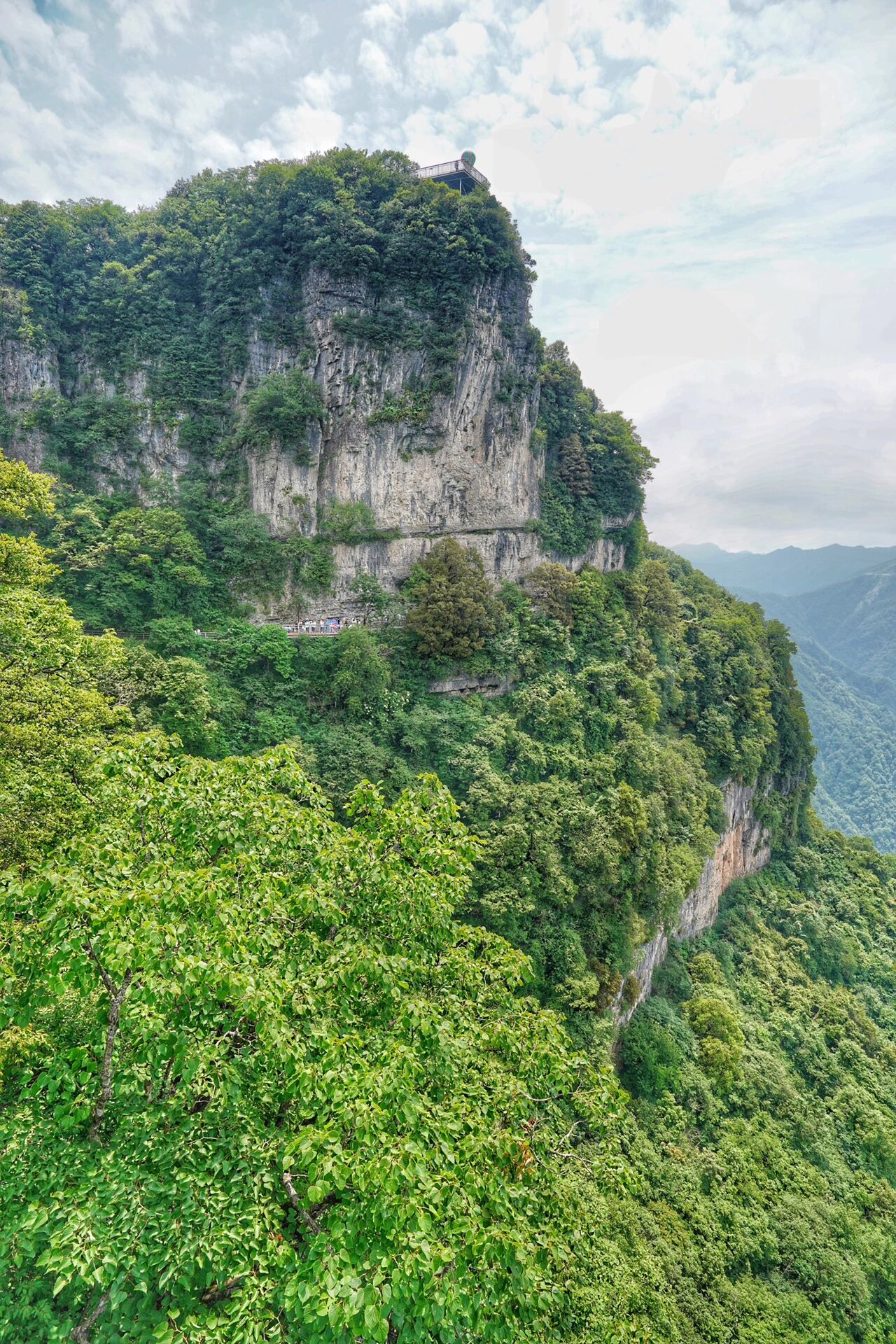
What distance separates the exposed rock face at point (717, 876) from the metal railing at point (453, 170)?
31.8m

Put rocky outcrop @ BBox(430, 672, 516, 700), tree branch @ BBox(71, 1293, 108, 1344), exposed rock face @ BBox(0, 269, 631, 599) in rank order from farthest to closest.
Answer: exposed rock face @ BBox(0, 269, 631, 599)
rocky outcrop @ BBox(430, 672, 516, 700)
tree branch @ BBox(71, 1293, 108, 1344)

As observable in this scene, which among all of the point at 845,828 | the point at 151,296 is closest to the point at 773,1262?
the point at 151,296

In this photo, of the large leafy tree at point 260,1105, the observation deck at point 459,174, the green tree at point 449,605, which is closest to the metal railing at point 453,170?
the observation deck at point 459,174

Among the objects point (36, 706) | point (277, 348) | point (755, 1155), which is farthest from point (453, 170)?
point (755, 1155)

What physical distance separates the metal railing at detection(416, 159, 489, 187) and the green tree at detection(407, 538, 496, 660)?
57.4 feet

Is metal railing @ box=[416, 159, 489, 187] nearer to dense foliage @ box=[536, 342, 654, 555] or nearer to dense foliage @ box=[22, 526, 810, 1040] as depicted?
dense foliage @ box=[536, 342, 654, 555]

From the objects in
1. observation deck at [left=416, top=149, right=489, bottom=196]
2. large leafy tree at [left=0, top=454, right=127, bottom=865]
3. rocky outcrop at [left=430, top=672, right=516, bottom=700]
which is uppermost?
observation deck at [left=416, top=149, right=489, bottom=196]

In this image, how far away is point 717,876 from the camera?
26.9 meters

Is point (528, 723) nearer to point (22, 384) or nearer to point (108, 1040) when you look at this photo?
point (108, 1040)

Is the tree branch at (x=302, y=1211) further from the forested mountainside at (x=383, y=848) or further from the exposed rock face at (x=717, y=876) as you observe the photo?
the exposed rock face at (x=717, y=876)

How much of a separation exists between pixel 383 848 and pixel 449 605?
16.8 meters

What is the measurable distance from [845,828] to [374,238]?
3961 inches

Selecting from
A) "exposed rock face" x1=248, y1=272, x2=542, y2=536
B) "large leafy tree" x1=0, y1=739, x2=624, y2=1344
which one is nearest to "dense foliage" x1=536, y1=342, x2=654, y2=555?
"exposed rock face" x1=248, y1=272, x2=542, y2=536

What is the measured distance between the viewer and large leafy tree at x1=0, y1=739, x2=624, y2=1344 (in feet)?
14.6
